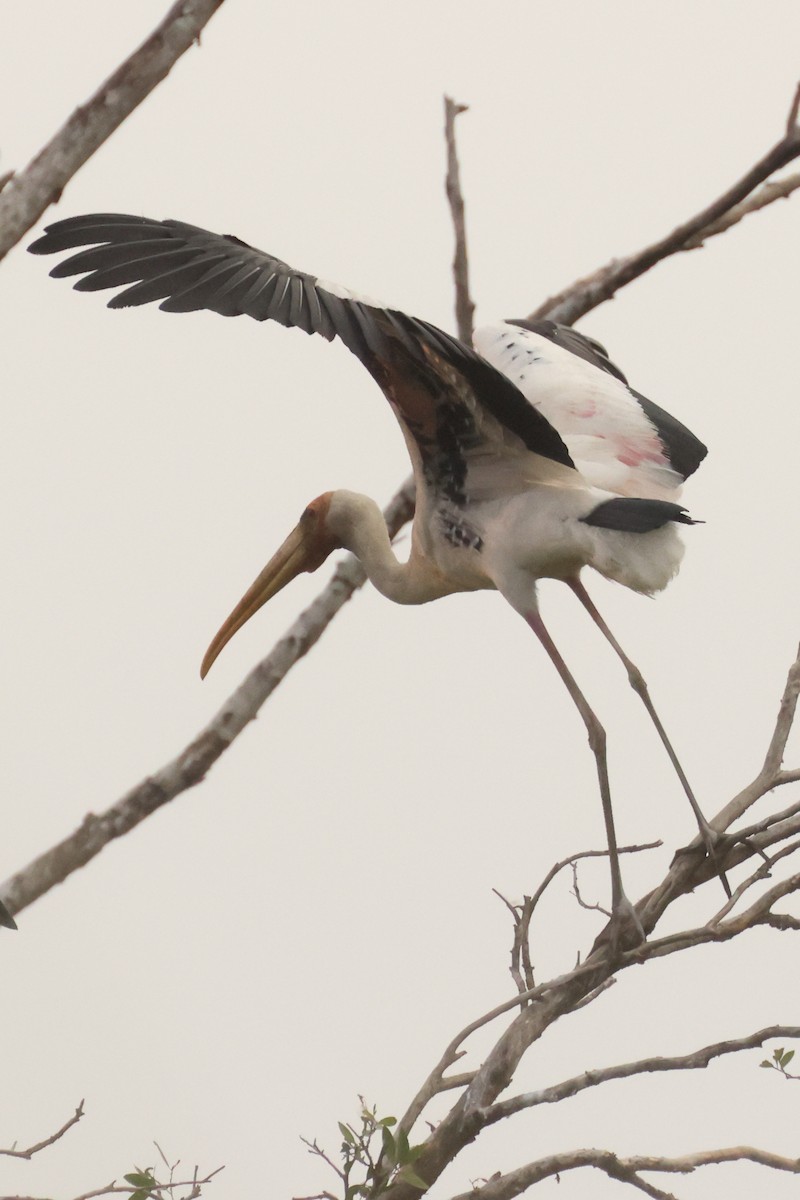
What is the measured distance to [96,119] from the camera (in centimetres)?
400

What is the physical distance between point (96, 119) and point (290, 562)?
1.70m

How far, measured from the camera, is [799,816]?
13.1 ft

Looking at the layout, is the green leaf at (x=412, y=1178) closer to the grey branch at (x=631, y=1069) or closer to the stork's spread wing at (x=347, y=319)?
the grey branch at (x=631, y=1069)

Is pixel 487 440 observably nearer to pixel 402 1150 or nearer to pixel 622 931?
pixel 622 931

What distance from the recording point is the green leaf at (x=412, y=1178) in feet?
11.2

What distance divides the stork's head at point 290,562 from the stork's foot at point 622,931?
62.3 inches

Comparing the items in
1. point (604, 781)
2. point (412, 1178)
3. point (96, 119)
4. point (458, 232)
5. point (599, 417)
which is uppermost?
point (458, 232)

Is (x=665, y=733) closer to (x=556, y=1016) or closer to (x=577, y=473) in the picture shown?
(x=577, y=473)

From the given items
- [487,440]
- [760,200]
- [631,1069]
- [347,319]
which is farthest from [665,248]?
[631,1069]

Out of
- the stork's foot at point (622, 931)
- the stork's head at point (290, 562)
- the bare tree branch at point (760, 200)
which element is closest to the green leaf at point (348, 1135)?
the stork's foot at point (622, 931)

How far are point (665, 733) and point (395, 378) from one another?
119 cm

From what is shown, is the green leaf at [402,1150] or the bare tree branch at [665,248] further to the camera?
the bare tree branch at [665,248]

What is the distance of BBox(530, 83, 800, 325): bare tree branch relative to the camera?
4.54m

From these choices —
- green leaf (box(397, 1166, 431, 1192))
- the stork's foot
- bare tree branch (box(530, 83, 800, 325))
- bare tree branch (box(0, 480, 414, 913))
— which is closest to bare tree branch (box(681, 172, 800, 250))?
bare tree branch (box(530, 83, 800, 325))
